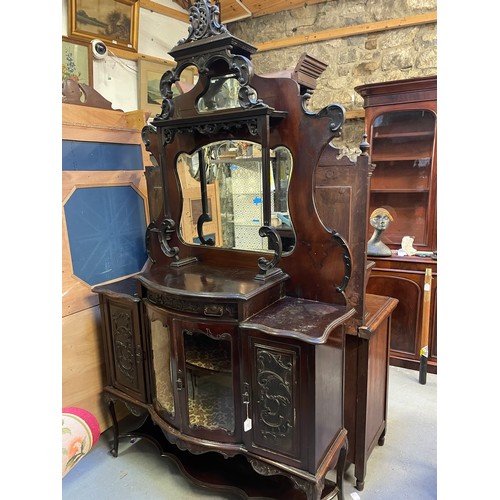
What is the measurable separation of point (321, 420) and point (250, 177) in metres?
1.14

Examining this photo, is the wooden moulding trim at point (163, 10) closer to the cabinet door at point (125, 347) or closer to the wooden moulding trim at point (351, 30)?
the wooden moulding trim at point (351, 30)

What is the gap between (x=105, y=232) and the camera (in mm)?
2197

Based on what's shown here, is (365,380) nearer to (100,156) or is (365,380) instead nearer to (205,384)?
(205,384)

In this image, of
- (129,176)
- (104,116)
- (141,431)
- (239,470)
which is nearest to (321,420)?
(239,470)

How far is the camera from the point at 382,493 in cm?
188

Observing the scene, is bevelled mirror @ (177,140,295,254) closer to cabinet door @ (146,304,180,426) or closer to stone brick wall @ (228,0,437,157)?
cabinet door @ (146,304,180,426)

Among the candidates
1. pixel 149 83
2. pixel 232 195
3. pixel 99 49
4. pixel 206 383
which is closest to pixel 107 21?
pixel 99 49

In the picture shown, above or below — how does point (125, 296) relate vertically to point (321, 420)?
above

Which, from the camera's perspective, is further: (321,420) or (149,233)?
(149,233)

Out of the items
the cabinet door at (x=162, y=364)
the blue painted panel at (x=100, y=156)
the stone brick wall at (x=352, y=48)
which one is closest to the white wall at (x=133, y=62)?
the stone brick wall at (x=352, y=48)

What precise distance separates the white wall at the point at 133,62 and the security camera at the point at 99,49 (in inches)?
2.4

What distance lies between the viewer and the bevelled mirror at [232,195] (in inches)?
69.9

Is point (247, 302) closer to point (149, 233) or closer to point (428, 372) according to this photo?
point (149, 233)

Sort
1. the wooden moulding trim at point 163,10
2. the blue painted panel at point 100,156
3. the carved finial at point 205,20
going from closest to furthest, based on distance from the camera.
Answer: the carved finial at point 205,20
the blue painted panel at point 100,156
the wooden moulding trim at point 163,10
